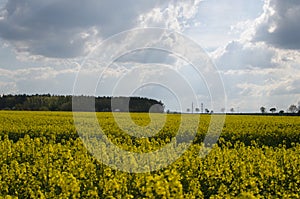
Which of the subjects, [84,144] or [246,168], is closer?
[246,168]

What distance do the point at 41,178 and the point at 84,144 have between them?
4.15 meters

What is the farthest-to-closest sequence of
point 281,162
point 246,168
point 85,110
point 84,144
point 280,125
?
point 85,110 → point 280,125 → point 84,144 → point 281,162 → point 246,168

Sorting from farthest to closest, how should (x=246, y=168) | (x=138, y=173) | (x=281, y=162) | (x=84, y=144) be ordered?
1. (x=84, y=144)
2. (x=281, y=162)
3. (x=246, y=168)
4. (x=138, y=173)

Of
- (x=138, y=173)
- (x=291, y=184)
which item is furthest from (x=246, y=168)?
(x=138, y=173)

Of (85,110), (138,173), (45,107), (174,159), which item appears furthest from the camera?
(45,107)

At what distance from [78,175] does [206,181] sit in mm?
2242

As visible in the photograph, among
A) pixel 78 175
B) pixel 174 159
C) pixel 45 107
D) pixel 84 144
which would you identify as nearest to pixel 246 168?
pixel 174 159

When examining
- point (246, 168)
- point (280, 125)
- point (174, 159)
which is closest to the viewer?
point (246, 168)

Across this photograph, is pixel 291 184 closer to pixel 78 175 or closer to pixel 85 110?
pixel 78 175

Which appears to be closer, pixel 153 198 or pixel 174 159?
pixel 153 198

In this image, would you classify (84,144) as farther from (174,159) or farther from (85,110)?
(85,110)

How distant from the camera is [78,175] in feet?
26.1

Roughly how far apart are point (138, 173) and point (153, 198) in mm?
2596

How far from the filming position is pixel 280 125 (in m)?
21.7
